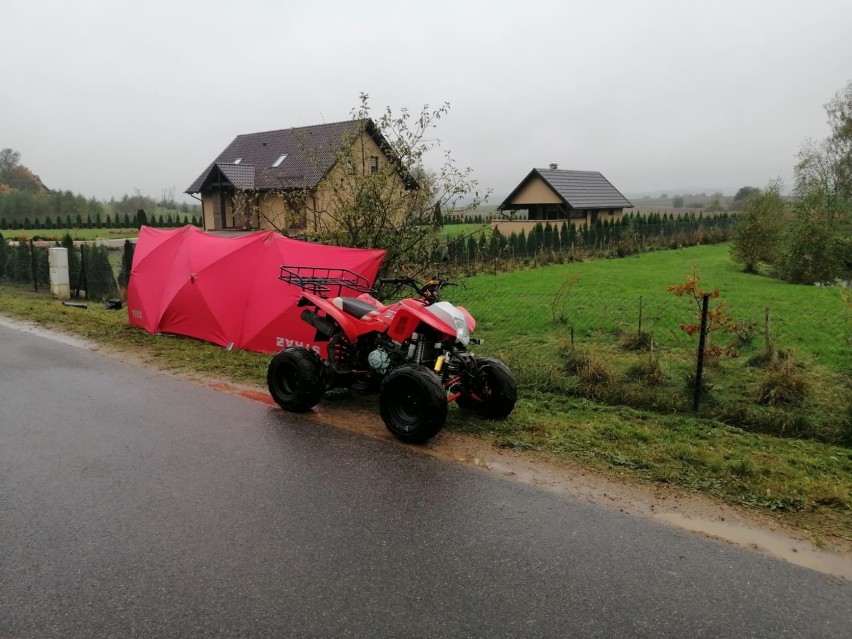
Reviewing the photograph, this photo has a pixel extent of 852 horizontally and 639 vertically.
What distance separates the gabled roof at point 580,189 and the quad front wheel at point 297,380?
126 feet

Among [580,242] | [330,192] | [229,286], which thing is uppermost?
[330,192]

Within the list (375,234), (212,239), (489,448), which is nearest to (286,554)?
(489,448)

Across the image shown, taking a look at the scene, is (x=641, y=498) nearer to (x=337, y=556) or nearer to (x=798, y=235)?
(x=337, y=556)

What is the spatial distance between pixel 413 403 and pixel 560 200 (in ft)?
136

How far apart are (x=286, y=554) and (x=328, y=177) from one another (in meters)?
6.54

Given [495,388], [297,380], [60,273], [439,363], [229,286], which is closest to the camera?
[439,363]

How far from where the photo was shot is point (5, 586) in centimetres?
330

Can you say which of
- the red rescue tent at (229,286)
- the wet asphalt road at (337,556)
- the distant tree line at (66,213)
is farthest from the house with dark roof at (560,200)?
the wet asphalt road at (337,556)

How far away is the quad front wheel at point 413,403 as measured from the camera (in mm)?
5203

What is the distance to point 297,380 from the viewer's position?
628 centimetres

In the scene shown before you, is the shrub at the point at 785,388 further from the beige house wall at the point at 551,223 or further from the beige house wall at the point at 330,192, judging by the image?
the beige house wall at the point at 551,223

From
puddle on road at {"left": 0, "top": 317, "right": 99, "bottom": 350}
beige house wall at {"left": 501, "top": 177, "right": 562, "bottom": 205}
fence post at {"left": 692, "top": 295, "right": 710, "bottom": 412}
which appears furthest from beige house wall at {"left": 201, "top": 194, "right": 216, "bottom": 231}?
fence post at {"left": 692, "top": 295, "right": 710, "bottom": 412}

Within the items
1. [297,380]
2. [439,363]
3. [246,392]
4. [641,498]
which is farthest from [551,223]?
[641,498]

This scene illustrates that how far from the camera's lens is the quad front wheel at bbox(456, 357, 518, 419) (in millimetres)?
5938
